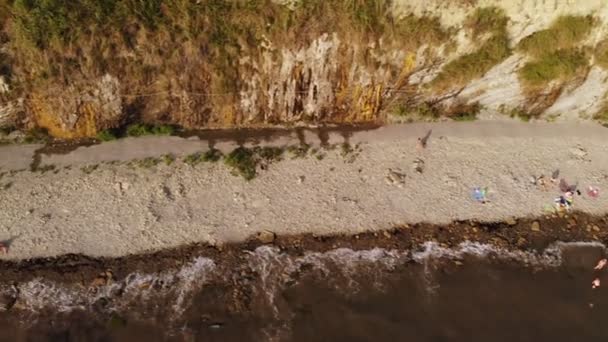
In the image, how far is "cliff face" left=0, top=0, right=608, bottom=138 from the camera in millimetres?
24547

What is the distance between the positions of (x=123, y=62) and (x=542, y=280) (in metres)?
22.9

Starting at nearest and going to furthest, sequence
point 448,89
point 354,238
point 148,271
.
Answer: point 148,271
point 354,238
point 448,89

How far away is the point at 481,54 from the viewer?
2730cm

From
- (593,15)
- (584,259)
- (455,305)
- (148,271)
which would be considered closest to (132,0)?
(148,271)

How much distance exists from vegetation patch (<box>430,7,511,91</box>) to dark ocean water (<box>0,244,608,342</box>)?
8.85m

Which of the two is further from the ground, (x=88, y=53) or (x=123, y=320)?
(x=88, y=53)

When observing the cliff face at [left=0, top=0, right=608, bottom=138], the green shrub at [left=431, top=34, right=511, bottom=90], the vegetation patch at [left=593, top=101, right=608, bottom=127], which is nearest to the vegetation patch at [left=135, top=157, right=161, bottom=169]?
the cliff face at [left=0, top=0, right=608, bottom=138]

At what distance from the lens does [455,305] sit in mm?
23922

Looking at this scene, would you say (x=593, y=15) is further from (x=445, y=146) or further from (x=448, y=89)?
(x=445, y=146)

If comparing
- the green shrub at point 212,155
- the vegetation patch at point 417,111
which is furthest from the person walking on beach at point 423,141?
the green shrub at point 212,155

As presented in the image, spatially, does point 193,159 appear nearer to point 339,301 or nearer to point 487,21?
point 339,301

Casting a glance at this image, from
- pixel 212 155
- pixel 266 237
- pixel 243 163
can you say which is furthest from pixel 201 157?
pixel 266 237

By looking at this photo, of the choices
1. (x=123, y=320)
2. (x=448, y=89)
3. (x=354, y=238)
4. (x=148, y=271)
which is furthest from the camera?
(x=448, y=89)

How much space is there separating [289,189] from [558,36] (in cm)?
1616
